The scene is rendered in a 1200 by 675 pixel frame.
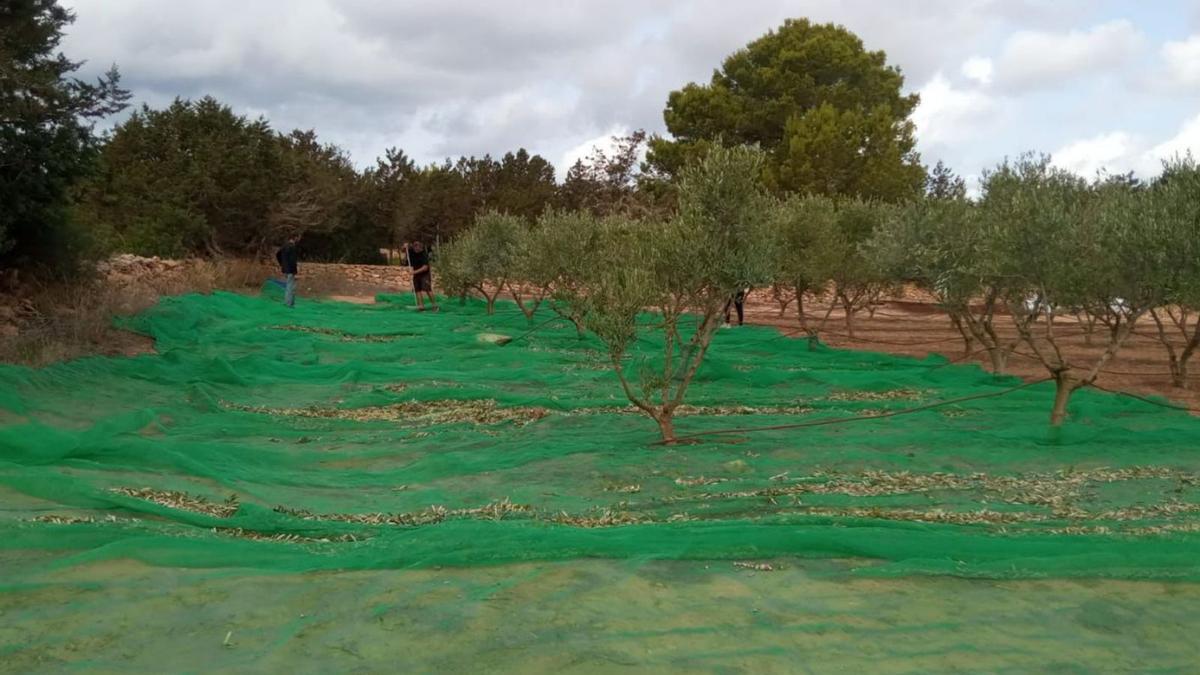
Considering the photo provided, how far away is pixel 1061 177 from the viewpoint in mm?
12977

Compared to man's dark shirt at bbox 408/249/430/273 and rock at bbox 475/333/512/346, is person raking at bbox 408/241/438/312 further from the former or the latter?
rock at bbox 475/333/512/346

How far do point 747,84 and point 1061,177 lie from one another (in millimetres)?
26561

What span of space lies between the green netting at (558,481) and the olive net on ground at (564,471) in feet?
0.09

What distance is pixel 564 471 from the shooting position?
8.25m

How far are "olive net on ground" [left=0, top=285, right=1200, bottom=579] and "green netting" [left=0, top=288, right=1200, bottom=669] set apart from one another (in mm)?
28

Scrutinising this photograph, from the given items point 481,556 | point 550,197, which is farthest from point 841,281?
point 550,197

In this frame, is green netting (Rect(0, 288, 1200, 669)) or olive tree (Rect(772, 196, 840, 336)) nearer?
green netting (Rect(0, 288, 1200, 669))

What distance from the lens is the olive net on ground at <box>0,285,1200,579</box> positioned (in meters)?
5.49

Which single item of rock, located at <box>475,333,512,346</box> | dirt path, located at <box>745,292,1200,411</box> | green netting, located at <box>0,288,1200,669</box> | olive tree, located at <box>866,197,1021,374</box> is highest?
olive tree, located at <box>866,197,1021,374</box>

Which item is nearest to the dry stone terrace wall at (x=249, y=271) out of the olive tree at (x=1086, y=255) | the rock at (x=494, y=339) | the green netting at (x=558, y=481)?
the rock at (x=494, y=339)

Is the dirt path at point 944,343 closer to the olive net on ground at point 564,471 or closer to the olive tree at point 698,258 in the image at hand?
the olive net on ground at point 564,471

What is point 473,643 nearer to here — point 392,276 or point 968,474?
point 968,474

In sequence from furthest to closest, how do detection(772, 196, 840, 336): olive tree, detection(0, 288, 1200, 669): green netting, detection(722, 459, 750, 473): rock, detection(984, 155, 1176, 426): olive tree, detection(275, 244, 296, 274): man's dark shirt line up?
detection(275, 244, 296, 274): man's dark shirt, detection(772, 196, 840, 336): olive tree, detection(984, 155, 1176, 426): olive tree, detection(722, 459, 750, 473): rock, detection(0, 288, 1200, 669): green netting

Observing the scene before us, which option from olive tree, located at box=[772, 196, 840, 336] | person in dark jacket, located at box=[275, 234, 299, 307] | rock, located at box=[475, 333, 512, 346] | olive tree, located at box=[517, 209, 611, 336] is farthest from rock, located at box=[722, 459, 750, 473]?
person in dark jacket, located at box=[275, 234, 299, 307]
